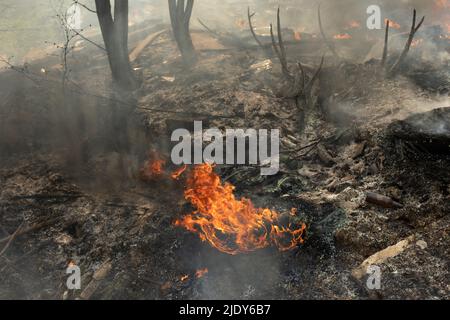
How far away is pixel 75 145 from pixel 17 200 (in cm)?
160

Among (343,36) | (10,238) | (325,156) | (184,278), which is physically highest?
(343,36)

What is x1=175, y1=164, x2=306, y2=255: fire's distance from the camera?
15.5ft

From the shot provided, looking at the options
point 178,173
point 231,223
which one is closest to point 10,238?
point 178,173

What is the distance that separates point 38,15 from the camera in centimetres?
1427

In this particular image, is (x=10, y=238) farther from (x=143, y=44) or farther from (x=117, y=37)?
(x=143, y=44)

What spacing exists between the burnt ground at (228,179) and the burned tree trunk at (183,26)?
3.27 feet

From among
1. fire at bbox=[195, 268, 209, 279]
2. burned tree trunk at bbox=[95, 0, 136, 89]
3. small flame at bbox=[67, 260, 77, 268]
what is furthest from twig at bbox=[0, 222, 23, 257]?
burned tree trunk at bbox=[95, 0, 136, 89]

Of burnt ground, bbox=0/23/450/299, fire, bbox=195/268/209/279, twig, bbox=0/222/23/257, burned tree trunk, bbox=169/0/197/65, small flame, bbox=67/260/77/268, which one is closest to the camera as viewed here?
burnt ground, bbox=0/23/450/299

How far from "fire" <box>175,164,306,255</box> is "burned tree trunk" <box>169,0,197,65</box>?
16.8ft

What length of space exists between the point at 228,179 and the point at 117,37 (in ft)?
15.0

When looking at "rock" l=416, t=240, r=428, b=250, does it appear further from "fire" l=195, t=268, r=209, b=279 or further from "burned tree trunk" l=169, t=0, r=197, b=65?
"burned tree trunk" l=169, t=0, r=197, b=65

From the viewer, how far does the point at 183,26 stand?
918 centimetres

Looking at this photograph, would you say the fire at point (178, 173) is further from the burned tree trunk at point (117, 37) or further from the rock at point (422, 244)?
the rock at point (422, 244)

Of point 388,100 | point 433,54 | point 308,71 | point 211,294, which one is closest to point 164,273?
point 211,294
